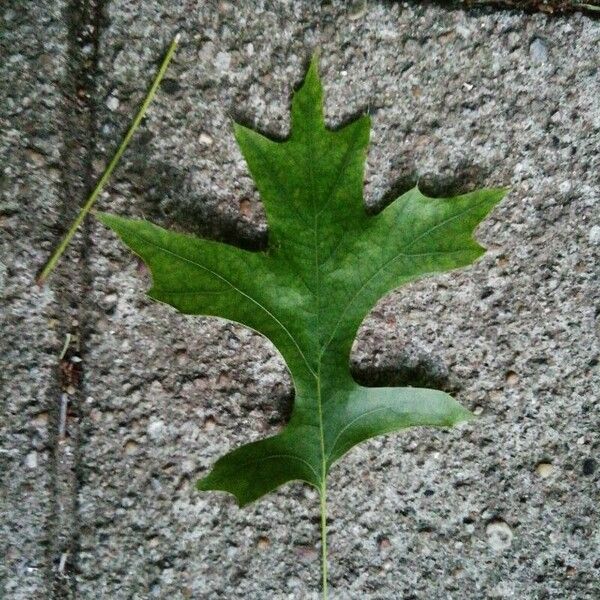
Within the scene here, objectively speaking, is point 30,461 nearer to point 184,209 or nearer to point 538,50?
point 184,209

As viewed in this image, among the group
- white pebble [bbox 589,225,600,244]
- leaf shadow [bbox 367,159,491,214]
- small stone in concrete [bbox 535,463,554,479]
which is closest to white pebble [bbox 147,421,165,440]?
leaf shadow [bbox 367,159,491,214]

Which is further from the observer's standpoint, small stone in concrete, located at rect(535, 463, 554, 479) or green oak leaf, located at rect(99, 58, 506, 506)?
small stone in concrete, located at rect(535, 463, 554, 479)

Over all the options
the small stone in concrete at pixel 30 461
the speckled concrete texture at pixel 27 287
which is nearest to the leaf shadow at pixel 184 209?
the speckled concrete texture at pixel 27 287

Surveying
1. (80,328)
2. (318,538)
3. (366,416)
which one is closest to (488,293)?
(366,416)

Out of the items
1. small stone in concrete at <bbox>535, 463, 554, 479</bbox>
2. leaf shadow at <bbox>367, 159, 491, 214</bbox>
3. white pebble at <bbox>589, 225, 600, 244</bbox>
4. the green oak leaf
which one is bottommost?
small stone in concrete at <bbox>535, 463, 554, 479</bbox>

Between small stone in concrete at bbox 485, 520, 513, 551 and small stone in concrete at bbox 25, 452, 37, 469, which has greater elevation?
small stone in concrete at bbox 25, 452, 37, 469

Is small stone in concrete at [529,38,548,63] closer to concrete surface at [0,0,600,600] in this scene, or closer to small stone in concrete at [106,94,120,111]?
concrete surface at [0,0,600,600]
